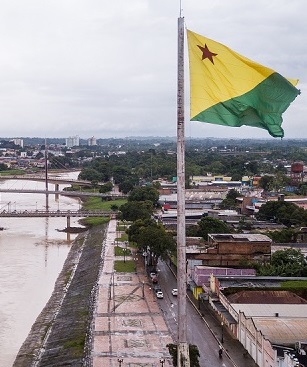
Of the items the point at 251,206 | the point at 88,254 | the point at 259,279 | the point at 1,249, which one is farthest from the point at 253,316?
the point at 251,206

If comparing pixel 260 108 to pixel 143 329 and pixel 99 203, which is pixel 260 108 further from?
pixel 99 203

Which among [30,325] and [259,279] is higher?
[259,279]

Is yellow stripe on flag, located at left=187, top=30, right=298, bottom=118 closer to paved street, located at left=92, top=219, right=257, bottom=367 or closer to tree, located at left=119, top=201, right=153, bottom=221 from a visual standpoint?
paved street, located at left=92, top=219, right=257, bottom=367

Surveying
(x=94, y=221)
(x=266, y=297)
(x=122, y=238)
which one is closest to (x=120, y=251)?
(x=122, y=238)

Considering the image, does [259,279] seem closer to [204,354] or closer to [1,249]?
[204,354]

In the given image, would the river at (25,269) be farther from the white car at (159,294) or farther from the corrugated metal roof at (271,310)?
the corrugated metal roof at (271,310)

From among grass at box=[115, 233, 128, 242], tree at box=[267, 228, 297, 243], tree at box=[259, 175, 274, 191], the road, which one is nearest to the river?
grass at box=[115, 233, 128, 242]
